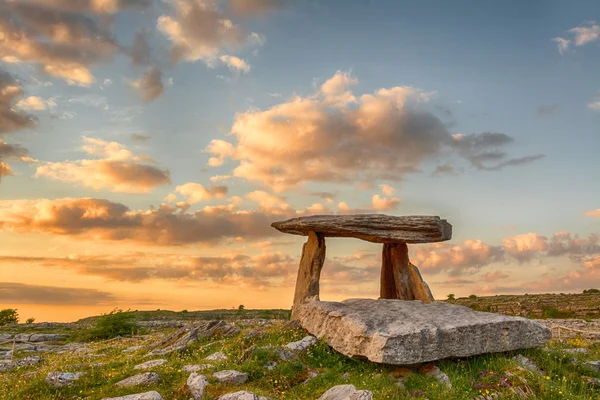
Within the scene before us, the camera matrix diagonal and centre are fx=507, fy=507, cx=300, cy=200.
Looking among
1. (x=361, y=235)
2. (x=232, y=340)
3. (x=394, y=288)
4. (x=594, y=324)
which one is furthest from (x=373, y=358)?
(x=594, y=324)

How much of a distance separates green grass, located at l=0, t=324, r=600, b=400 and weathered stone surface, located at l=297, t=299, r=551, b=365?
20.2 inches

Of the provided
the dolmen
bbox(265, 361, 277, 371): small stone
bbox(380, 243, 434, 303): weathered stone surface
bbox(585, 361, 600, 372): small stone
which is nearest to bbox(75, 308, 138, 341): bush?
the dolmen

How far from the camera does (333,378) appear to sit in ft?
54.1

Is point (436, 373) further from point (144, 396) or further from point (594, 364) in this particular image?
point (144, 396)

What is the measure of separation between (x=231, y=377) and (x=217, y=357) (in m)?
2.85

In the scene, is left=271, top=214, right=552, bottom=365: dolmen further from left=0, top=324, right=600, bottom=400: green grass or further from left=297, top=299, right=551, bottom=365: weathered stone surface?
left=0, top=324, right=600, bottom=400: green grass

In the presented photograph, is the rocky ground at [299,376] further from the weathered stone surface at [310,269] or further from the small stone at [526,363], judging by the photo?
the weathered stone surface at [310,269]

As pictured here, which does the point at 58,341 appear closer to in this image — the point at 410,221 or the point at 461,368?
the point at 410,221

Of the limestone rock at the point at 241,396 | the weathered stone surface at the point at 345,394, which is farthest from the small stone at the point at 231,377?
the weathered stone surface at the point at 345,394

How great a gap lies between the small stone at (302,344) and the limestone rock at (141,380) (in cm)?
481

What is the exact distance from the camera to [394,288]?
29328 millimetres

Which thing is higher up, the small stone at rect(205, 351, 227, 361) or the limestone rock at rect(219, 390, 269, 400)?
the small stone at rect(205, 351, 227, 361)

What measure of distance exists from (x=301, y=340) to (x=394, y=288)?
36.0 ft

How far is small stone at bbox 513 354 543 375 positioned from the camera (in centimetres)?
1724
